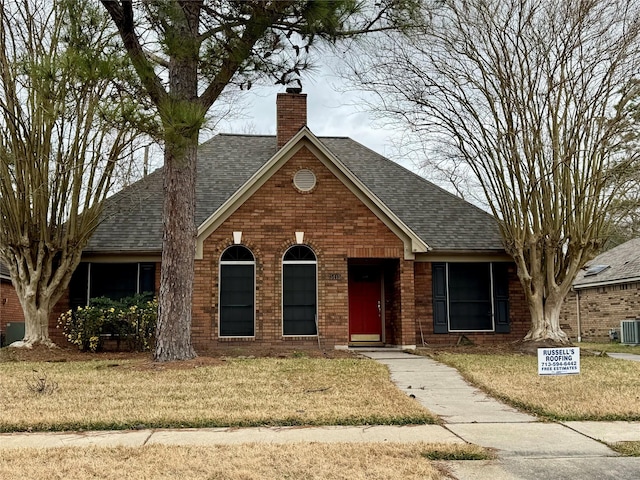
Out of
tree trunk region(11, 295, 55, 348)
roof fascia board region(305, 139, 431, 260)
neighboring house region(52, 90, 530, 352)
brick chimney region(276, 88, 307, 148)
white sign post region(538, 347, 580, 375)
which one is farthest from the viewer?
brick chimney region(276, 88, 307, 148)

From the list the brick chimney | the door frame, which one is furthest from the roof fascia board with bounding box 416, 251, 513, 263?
the brick chimney

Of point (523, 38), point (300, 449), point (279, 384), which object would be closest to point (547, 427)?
point (300, 449)

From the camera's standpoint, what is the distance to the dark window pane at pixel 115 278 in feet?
51.6

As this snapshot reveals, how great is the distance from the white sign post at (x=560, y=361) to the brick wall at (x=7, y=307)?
711 inches

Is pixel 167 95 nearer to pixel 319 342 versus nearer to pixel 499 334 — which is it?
pixel 319 342

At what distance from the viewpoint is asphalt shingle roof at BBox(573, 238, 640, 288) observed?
2177 cm

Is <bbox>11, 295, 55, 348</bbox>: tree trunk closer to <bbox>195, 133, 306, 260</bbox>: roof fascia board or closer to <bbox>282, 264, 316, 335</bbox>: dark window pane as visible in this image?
<bbox>195, 133, 306, 260</bbox>: roof fascia board

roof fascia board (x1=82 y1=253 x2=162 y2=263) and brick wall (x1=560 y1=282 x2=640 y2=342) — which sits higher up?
roof fascia board (x1=82 y1=253 x2=162 y2=263)

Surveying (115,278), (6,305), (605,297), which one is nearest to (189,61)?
(115,278)

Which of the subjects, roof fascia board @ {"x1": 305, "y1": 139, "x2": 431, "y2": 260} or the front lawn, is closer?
the front lawn

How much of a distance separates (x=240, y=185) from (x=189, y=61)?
6187 mm

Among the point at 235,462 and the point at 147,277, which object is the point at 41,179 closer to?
the point at 147,277

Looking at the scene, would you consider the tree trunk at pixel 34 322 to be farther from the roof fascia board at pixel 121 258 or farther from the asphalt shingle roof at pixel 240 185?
the asphalt shingle roof at pixel 240 185

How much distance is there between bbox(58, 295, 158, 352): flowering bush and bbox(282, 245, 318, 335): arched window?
3.06 metres
